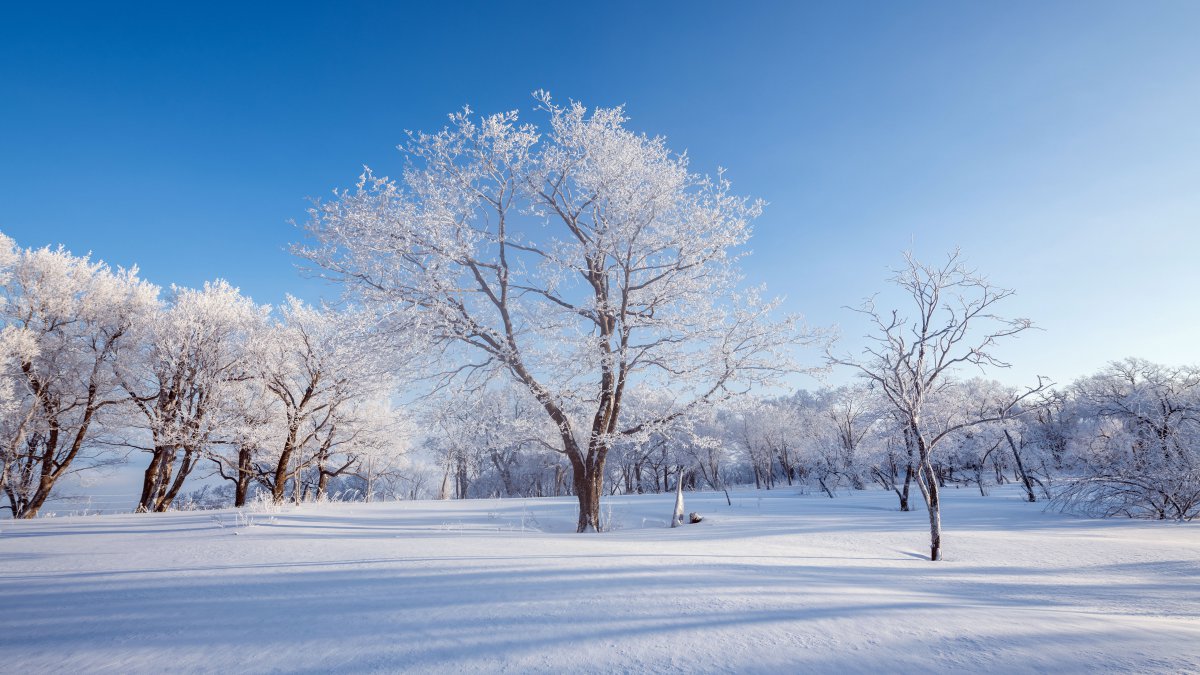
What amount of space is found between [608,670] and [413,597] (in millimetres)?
1787

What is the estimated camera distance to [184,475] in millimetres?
20094

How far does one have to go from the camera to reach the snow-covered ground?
8.15 feet

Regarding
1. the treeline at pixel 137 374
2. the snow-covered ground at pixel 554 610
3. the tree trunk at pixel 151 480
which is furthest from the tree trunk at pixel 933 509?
the tree trunk at pixel 151 480

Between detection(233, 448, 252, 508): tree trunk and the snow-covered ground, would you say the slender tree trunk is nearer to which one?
detection(233, 448, 252, 508): tree trunk

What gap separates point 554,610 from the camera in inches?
125

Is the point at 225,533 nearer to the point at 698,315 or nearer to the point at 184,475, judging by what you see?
the point at 698,315

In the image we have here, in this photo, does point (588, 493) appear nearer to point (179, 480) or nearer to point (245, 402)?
point (245, 402)

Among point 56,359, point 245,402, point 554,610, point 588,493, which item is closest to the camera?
point 554,610

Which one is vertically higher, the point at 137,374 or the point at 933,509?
the point at 137,374

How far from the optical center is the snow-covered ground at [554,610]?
248cm

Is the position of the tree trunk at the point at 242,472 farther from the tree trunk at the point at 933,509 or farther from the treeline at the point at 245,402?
the tree trunk at the point at 933,509

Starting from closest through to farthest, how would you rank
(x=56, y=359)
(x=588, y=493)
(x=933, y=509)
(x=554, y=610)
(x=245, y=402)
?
(x=554, y=610)
(x=933, y=509)
(x=588, y=493)
(x=56, y=359)
(x=245, y=402)

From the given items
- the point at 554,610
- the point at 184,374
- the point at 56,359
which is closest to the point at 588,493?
the point at 554,610

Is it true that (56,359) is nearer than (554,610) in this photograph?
No
